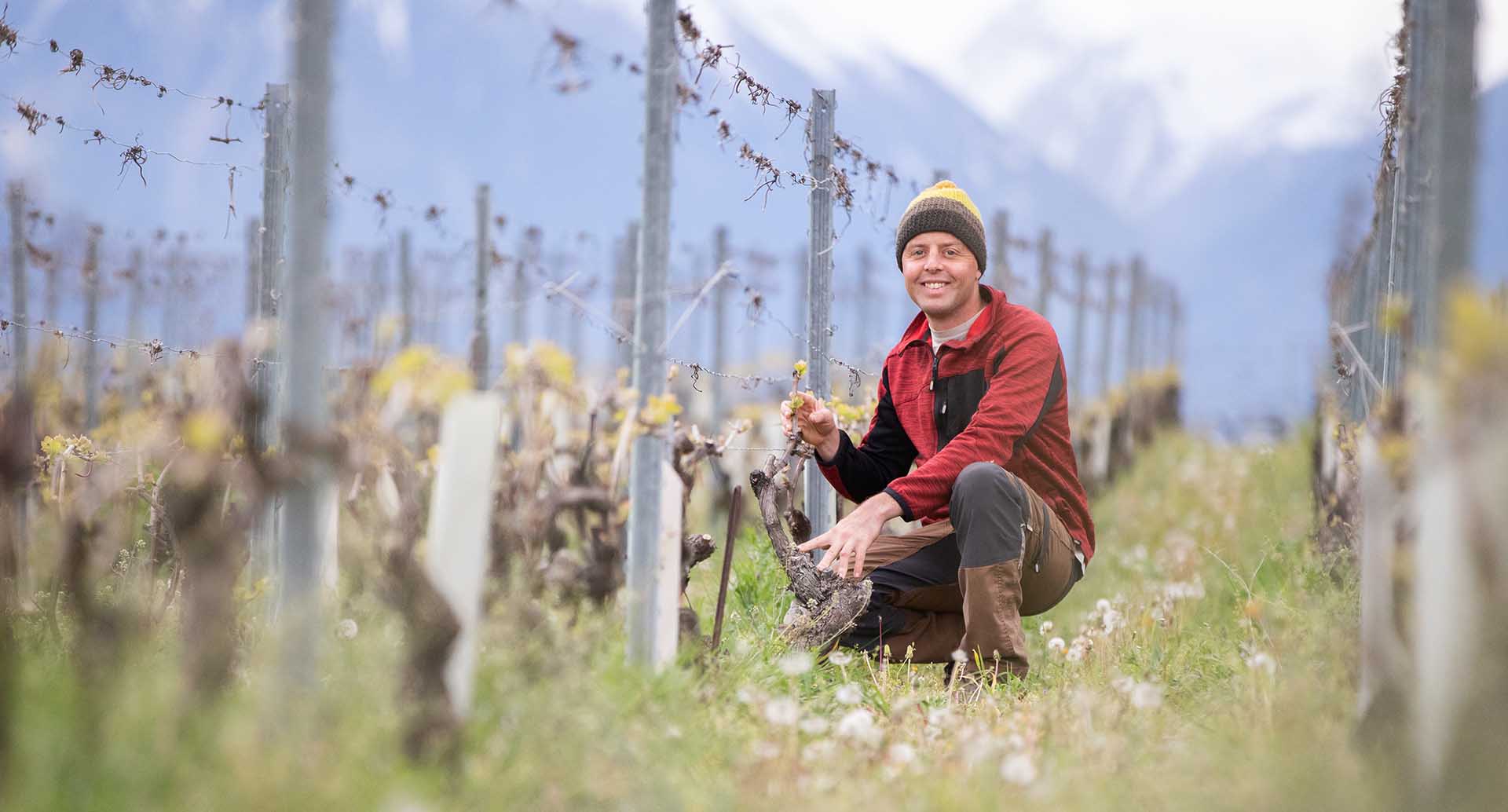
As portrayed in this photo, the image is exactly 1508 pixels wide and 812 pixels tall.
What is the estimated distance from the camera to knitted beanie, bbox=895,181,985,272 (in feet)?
12.0

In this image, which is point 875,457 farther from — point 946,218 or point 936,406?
point 946,218

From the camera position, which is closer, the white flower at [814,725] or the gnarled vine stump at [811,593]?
the white flower at [814,725]

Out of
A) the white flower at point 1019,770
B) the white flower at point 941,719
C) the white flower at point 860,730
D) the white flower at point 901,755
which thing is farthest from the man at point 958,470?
the white flower at point 1019,770

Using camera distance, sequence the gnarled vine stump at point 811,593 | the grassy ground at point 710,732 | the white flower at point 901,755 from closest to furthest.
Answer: the grassy ground at point 710,732, the white flower at point 901,755, the gnarled vine stump at point 811,593

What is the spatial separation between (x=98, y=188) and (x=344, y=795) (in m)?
106

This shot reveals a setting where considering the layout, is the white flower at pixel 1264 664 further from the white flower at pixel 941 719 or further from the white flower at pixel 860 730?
the white flower at pixel 860 730

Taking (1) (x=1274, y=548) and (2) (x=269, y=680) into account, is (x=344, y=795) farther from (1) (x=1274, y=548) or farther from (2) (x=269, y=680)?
(1) (x=1274, y=548)

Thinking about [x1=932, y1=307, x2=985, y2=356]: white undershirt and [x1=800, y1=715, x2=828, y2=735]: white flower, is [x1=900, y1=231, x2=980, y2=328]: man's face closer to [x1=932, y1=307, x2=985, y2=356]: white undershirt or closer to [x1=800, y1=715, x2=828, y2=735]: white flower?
[x1=932, y1=307, x2=985, y2=356]: white undershirt

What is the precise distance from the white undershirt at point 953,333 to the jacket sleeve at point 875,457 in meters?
0.28

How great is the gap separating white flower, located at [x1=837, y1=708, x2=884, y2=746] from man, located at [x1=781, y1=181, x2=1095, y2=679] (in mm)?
685

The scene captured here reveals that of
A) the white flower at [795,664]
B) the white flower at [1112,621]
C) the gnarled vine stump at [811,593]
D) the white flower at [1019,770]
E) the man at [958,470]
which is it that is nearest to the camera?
the white flower at [1019,770]

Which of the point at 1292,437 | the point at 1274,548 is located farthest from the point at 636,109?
the point at 1292,437

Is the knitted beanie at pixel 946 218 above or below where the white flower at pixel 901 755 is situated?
above

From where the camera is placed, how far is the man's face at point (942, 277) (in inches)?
143
